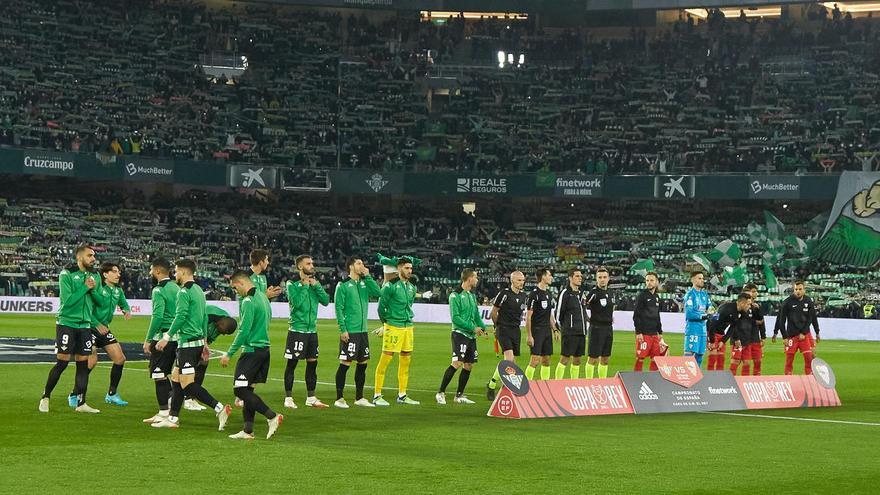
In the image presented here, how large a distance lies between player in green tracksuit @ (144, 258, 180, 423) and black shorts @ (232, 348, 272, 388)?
1.83 m

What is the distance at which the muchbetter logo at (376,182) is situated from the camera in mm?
62844

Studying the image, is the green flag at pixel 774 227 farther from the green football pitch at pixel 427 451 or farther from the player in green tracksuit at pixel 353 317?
the player in green tracksuit at pixel 353 317

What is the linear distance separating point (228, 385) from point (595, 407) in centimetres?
747

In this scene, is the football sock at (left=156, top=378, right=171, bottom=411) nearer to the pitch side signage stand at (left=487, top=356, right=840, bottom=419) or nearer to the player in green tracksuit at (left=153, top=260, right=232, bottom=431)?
the player in green tracksuit at (left=153, top=260, right=232, bottom=431)

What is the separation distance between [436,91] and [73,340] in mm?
52627

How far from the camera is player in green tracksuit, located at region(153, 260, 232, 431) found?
16438 mm

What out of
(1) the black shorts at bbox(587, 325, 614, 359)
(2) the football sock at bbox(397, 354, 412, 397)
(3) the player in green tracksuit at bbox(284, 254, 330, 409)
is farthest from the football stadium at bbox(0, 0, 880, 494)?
(3) the player in green tracksuit at bbox(284, 254, 330, 409)

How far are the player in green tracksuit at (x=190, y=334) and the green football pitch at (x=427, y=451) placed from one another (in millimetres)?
499

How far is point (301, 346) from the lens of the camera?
2050 cm

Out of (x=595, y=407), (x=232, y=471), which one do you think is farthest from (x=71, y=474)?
(x=595, y=407)

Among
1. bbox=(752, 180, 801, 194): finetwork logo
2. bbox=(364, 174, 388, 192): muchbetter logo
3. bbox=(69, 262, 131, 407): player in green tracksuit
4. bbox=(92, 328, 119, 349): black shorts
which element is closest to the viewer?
bbox=(69, 262, 131, 407): player in green tracksuit

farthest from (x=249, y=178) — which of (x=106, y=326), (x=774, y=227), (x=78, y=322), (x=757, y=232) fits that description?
(x=78, y=322)

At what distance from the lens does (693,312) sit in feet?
89.1

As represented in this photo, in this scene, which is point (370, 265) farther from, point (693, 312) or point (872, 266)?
point (693, 312)
